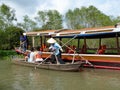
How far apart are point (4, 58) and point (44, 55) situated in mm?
7269

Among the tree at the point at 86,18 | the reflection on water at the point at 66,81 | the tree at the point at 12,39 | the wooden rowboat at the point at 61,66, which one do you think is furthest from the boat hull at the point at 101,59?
the tree at the point at 86,18

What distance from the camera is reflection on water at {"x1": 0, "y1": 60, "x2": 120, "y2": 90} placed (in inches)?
484

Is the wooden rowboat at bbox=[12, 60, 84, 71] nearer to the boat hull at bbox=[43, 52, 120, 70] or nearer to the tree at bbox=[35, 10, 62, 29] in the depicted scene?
the boat hull at bbox=[43, 52, 120, 70]

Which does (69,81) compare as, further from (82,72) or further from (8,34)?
(8,34)

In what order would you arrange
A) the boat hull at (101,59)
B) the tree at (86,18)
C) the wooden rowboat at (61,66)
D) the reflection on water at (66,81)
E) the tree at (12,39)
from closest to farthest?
the reflection on water at (66,81), the wooden rowboat at (61,66), the boat hull at (101,59), the tree at (12,39), the tree at (86,18)

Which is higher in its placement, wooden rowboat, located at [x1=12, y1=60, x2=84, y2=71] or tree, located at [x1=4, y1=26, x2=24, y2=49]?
tree, located at [x1=4, y1=26, x2=24, y2=49]

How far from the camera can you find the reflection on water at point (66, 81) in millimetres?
12289

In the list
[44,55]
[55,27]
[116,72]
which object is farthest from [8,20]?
[116,72]

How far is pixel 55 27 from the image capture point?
41.2 metres

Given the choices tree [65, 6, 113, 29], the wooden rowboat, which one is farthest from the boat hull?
A: tree [65, 6, 113, 29]

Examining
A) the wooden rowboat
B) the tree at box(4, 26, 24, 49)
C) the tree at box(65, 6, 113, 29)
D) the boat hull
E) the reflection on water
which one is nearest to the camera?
the reflection on water

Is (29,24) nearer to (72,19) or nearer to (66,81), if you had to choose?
(72,19)

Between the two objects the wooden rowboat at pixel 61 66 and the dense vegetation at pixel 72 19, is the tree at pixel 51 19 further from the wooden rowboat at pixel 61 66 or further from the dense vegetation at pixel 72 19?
the wooden rowboat at pixel 61 66

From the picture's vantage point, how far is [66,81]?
13750mm
